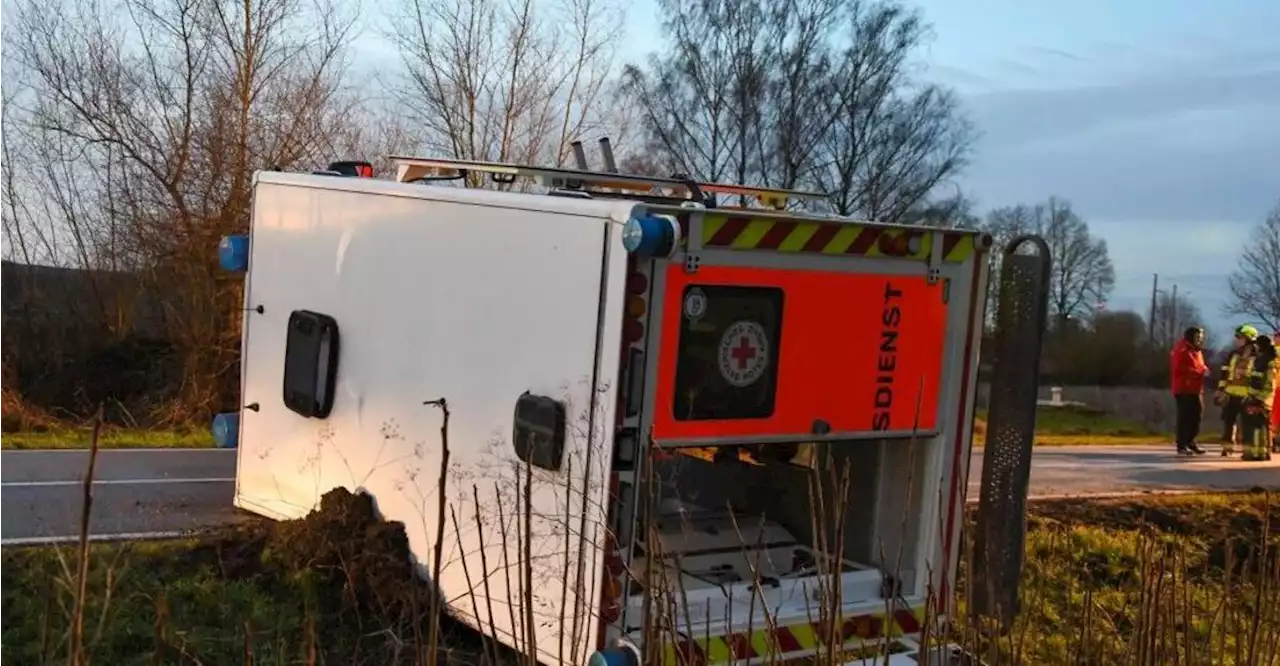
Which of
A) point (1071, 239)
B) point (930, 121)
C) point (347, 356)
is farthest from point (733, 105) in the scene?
point (347, 356)

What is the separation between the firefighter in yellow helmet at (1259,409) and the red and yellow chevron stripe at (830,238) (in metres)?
10.9

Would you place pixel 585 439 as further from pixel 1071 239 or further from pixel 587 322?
pixel 1071 239

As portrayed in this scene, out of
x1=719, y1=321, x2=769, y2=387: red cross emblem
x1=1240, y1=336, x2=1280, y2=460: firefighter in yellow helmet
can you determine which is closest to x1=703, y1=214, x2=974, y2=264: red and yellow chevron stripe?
x1=719, y1=321, x2=769, y2=387: red cross emblem

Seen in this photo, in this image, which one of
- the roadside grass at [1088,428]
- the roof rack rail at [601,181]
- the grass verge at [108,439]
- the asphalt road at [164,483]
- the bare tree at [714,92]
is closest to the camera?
the roof rack rail at [601,181]

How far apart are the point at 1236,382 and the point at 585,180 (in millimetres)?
11999

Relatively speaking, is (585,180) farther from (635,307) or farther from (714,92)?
(714,92)

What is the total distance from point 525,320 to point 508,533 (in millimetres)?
799

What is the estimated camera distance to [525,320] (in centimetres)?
499

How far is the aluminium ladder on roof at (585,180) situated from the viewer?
237 inches

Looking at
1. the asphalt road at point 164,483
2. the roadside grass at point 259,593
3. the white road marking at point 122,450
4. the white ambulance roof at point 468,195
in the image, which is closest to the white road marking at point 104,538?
the asphalt road at point 164,483

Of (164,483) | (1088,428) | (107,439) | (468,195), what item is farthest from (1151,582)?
(1088,428)

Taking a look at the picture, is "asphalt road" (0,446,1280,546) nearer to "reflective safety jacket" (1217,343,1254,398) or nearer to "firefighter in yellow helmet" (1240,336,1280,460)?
"firefighter in yellow helmet" (1240,336,1280,460)

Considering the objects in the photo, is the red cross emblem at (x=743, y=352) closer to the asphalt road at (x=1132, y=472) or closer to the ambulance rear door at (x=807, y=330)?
the ambulance rear door at (x=807, y=330)

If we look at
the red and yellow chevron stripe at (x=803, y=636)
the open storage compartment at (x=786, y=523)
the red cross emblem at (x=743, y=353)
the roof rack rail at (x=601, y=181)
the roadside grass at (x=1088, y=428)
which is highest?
the roof rack rail at (x=601, y=181)
